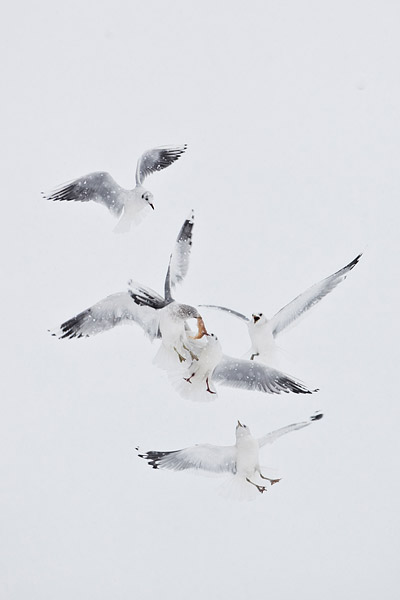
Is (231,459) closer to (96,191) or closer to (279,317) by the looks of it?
(279,317)

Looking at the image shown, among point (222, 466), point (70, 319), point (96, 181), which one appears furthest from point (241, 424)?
point (96, 181)

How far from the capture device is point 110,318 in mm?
3309

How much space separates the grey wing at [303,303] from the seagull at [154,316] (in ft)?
1.49

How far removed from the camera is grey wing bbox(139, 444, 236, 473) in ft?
11.5

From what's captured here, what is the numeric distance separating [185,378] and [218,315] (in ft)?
1.53

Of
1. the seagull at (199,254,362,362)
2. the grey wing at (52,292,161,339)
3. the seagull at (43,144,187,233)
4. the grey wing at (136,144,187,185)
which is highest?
the grey wing at (136,144,187,185)

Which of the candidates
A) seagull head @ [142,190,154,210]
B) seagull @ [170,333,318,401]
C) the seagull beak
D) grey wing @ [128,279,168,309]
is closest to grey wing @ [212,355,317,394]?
seagull @ [170,333,318,401]

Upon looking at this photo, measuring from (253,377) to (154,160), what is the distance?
1.17 meters

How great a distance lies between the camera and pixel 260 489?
3486mm

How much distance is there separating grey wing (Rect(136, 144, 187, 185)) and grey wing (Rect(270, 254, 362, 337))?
91 cm

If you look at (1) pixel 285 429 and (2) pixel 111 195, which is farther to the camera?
(2) pixel 111 195

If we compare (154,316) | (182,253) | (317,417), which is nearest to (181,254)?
(182,253)

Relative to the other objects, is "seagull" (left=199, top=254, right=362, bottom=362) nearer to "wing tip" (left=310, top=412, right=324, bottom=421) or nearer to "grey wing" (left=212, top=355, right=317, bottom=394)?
"grey wing" (left=212, top=355, right=317, bottom=394)

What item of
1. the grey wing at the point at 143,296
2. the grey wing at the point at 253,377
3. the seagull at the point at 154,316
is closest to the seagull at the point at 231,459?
the grey wing at the point at 253,377
